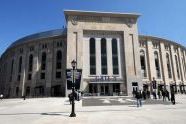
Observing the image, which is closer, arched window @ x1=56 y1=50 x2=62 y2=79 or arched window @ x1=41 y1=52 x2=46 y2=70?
arched window @ x1=56 y1=50 x2=62 y2=79

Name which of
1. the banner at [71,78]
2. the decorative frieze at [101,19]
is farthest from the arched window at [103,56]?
the banner at [71,78]

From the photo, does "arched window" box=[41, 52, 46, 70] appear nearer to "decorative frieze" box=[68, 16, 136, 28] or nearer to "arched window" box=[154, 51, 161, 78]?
"decorative frieze" box=[68, 16, 136, 28]

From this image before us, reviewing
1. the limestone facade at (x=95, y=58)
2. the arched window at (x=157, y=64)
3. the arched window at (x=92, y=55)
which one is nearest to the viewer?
the limestone facade at (x=95, y=58)

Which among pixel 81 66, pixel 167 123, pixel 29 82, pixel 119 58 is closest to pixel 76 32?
pixel 81 66

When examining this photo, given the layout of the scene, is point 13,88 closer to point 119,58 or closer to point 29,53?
point 29,53

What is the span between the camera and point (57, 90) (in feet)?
189

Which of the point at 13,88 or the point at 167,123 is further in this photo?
the point at 13,88

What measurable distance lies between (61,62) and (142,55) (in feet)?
81.7

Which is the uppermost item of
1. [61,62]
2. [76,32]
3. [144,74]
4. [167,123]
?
[76,32]

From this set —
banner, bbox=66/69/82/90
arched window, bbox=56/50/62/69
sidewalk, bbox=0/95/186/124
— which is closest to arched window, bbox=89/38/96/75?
arched window, bbox=56/50/62/69

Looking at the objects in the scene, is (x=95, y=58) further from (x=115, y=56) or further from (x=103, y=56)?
(x=115, y=56)

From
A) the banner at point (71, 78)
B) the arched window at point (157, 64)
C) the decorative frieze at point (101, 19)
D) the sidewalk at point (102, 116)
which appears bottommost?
the sidewalk at point (102, 116)

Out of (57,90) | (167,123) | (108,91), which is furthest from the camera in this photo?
(57,90)

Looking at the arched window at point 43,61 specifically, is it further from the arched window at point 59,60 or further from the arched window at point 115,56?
the arched window at point 115,56
